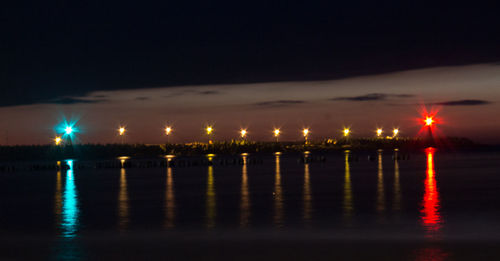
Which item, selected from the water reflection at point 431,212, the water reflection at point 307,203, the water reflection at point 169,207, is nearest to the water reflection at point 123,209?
the water reflection at point 169,207

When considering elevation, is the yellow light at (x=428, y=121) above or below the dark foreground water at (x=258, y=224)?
above

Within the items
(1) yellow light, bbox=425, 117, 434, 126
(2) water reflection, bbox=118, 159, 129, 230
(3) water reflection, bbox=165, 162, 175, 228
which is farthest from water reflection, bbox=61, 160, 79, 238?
(1) yellow light, bbox=425, 117, 434, 126

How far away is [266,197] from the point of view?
3681cm

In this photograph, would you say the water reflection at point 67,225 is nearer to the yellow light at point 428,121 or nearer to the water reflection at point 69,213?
the water reflection at point 69,213

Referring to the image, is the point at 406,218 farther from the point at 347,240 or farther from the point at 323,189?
the point at 323,189

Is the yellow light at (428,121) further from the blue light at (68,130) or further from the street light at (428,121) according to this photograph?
the blue light at (68,130)

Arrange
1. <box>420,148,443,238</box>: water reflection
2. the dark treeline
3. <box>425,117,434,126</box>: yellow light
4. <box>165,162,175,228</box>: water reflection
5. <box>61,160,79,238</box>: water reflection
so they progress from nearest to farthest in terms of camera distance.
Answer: <box>420,148,443,238</box>: water reflection < <box>61,160,79,238</box>: water reflection < <box>165,162,175,228</box>: water reflection < the dark treeline < <box>425,117,434,126</box>: yellow light

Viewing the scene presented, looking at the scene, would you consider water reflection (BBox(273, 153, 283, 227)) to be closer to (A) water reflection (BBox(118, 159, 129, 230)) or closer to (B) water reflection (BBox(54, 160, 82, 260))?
(A) water reflection (BBox(118, 159, 129, 230))

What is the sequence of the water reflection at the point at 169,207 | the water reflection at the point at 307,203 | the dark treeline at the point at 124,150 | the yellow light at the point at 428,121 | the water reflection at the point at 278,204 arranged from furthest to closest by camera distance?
the yellow light at the point at 428,121 < the dark treeline at the point at 124,150 < the water reflection at the point at 307,203 < the water reflection at the point at 169,207 < the water reflection at the point at 278,204

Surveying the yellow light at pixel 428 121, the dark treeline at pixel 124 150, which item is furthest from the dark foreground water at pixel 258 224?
the yellow light at pixel 428 121

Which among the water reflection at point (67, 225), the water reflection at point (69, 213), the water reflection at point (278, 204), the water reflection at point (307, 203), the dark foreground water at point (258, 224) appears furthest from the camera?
the water reflection at point (307, 203)

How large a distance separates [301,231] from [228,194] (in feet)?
54.7

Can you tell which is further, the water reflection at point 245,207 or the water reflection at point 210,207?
the water reflection at point 245,207

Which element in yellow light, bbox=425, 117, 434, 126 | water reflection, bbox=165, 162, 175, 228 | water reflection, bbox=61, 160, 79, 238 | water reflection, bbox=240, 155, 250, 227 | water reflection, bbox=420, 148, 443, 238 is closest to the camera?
water reflection, bbox=420, 148, 443, 238
